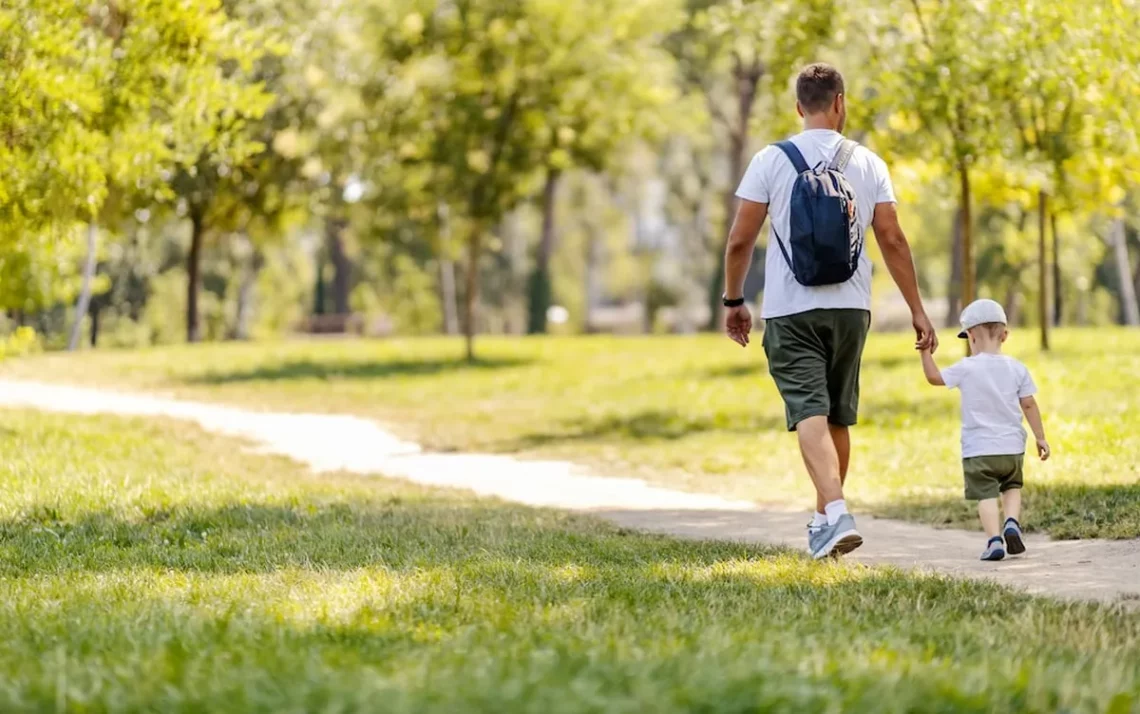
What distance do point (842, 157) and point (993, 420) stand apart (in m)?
1.73

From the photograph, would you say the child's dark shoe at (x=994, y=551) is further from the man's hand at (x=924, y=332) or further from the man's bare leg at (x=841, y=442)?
the man's hand at (x=924, y=332)

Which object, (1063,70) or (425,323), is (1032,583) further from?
(425,323)

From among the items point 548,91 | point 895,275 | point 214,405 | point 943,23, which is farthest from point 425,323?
point 895,275

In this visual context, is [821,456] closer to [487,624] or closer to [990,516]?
[990,516]

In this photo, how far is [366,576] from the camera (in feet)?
20.3

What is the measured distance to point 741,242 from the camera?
24.1 ft

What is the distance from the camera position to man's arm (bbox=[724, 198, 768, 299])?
7266 millimetres

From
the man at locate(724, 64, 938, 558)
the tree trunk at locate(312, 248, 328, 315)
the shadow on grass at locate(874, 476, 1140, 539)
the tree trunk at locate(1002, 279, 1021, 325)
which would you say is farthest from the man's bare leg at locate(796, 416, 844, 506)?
the tree trunk at locate(312, 248, 328, 315)

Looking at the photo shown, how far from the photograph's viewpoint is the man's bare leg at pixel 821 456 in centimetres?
720

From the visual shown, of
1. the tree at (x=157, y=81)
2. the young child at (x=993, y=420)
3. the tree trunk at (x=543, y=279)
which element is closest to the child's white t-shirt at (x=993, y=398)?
the young child at (x=993, y=420)

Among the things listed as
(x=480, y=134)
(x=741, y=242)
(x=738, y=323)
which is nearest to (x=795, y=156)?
(x=741, y=242)

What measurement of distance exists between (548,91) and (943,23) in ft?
46.0

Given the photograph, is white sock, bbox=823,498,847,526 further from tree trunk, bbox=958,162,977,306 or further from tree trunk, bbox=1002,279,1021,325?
tree trunk, bbox=1002,279,1021,325

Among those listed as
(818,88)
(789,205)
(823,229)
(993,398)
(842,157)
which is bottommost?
(993,398)
